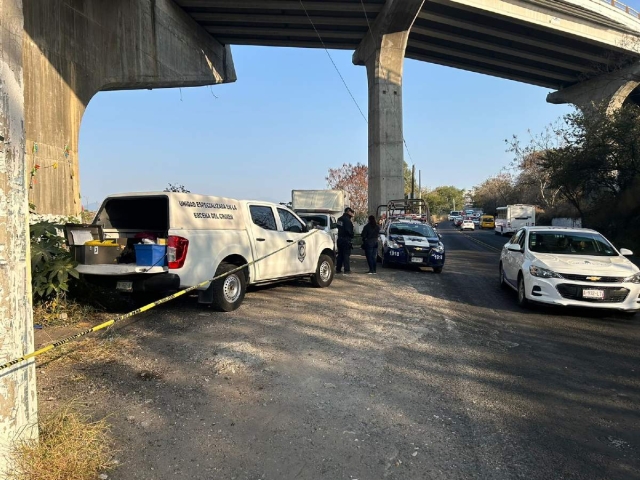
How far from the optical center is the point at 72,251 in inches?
269

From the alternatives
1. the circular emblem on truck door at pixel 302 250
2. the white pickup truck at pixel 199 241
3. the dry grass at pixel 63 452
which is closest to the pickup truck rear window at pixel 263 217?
the white pickup truck at pixel 199 241

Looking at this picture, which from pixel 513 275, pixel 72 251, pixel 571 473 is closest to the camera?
pixel 571 473

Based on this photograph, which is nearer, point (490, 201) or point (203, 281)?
point (203, 281)

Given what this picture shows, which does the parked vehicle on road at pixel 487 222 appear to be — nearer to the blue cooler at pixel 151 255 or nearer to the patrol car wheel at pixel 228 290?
the patrol car wheel at pixel 228 290

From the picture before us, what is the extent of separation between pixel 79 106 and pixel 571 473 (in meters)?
16.4

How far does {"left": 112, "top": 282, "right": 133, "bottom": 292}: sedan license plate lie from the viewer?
6602 mm

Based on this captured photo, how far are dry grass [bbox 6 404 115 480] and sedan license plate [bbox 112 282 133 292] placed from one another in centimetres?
327

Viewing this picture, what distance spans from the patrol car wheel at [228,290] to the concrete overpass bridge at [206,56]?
10.7 feet

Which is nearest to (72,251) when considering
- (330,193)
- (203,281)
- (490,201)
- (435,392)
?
(203,281)

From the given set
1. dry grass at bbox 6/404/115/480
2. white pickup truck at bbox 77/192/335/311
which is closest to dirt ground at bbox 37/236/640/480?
dry grass at bbox 6/404/115/480

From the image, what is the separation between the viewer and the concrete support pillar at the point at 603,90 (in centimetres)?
3184

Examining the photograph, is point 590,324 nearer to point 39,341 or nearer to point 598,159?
point 39,341

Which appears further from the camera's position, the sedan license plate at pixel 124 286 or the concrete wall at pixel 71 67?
the concrete wall at pixel 71 67

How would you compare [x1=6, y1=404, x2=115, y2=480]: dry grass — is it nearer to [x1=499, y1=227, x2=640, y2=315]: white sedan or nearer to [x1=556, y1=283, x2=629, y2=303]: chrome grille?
[x1=499, y1=227, x2=640, y2=315]: white sedan
